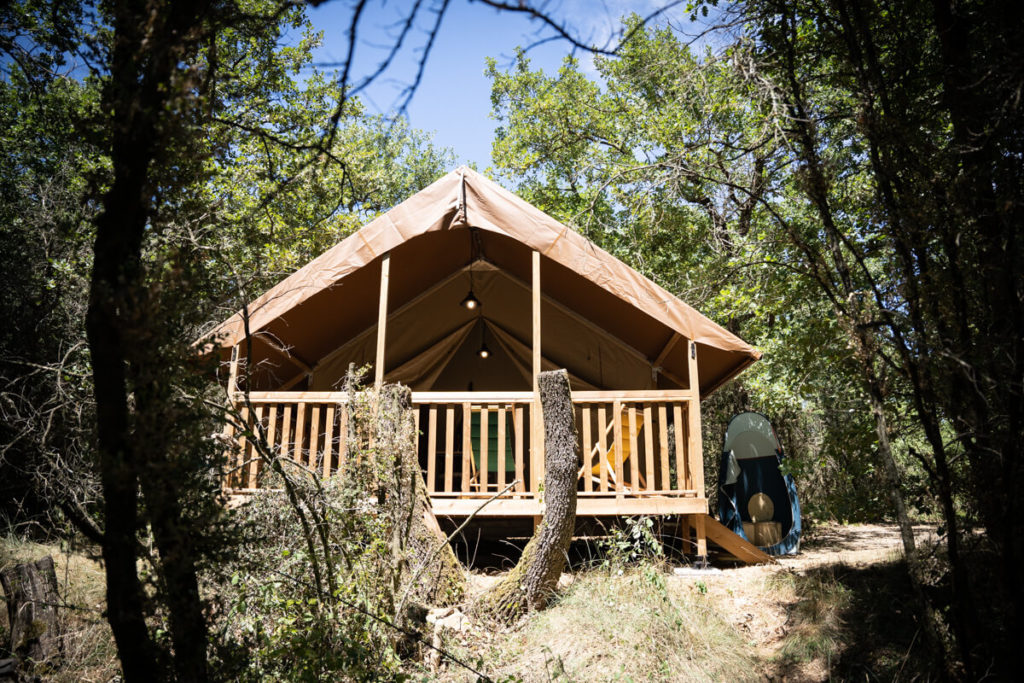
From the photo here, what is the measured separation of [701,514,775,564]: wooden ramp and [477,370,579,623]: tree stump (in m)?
2.17

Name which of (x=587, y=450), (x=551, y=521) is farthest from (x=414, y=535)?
(x=587, y=450)

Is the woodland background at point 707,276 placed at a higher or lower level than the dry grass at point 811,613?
higher

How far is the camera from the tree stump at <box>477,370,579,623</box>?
463cm

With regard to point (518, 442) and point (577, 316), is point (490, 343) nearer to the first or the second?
point (577, 316)

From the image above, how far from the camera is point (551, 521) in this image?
182 inches

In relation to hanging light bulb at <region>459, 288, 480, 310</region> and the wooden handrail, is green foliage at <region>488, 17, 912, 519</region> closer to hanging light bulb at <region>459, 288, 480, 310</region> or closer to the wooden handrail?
the wooden handrail

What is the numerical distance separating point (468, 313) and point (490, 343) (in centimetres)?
51

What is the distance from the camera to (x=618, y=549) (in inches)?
203

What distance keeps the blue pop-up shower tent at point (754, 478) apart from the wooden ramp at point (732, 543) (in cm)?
195

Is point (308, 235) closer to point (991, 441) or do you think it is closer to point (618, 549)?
point (618, 549)

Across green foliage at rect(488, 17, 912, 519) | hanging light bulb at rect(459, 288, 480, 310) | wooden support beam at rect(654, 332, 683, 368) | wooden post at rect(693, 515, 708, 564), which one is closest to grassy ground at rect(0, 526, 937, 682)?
wooden post at rect(693, 515, 708, 564)

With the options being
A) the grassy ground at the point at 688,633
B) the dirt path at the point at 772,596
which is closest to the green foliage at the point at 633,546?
the grassy ground at the point at 688,633

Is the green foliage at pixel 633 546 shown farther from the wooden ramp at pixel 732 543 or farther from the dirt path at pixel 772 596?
the wooden ramp at pixel 732 543

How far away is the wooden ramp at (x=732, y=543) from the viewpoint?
6312mm
